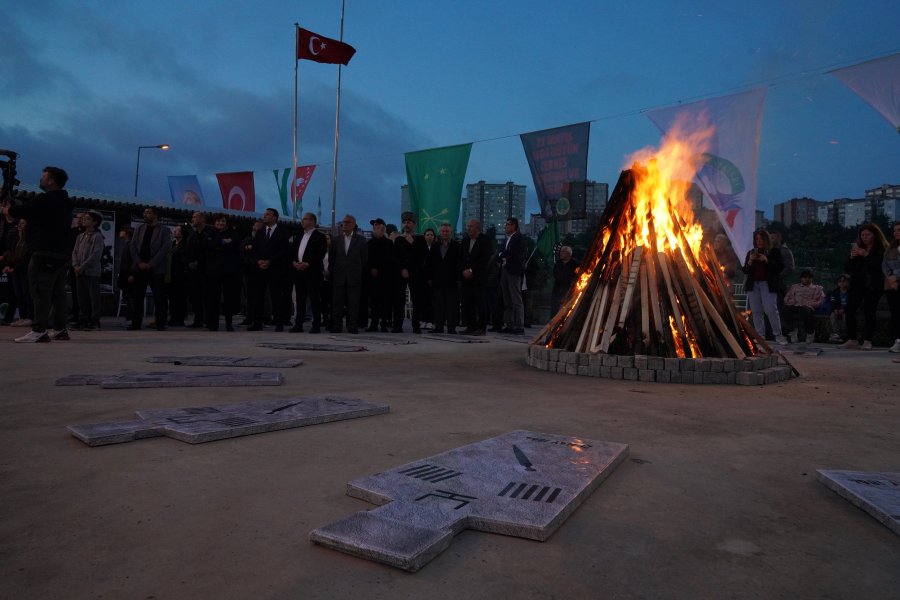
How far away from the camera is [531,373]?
6.18 meters

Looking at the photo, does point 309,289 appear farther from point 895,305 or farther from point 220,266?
point 895,305

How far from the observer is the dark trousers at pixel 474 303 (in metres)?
11.3

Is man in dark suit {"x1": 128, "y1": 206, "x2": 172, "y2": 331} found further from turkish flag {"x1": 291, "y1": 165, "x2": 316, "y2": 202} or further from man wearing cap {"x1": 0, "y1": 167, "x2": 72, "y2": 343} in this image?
turkish flag {"x1": 291, "y1": 165, "x2": 316, "y2": 202}

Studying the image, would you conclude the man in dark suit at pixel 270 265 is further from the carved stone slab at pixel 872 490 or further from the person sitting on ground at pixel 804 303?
the person sitting on ground at pixel 804 303

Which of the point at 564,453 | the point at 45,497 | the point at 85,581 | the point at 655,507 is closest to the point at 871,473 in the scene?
the point at 655,507

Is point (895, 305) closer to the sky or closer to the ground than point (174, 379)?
closer to the sky

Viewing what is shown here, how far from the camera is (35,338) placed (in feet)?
24.6

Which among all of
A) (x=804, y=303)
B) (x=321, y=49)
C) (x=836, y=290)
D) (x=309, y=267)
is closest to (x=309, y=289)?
(x=309, y=267)

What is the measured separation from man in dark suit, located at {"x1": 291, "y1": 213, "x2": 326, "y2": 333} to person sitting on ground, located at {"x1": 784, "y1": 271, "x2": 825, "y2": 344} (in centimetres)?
933

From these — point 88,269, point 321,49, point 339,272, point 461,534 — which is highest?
point 321,49

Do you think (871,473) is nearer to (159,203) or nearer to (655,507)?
(655,507)

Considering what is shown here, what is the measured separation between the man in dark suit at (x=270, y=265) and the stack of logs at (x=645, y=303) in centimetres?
524

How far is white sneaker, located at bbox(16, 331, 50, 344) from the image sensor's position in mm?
7391

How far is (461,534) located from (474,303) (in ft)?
30.6
